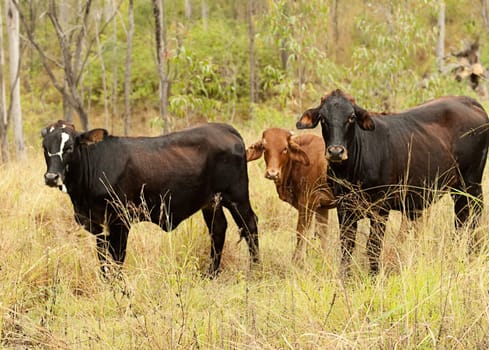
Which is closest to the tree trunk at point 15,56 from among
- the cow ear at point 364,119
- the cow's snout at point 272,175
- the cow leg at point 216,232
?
the cow leg at point 216,232

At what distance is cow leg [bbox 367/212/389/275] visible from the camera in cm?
551

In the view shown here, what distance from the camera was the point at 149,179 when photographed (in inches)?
246

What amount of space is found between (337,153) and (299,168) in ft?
5.49

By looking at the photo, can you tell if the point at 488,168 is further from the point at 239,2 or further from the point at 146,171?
the point at 239,2

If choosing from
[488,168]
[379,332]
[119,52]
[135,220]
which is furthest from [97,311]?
[119,52]

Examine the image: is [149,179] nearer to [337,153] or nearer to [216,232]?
[216,232]

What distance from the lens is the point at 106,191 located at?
6035mm

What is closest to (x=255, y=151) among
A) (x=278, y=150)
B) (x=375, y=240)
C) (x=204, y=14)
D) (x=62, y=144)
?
(x=278, y=150)

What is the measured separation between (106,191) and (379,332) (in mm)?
3039

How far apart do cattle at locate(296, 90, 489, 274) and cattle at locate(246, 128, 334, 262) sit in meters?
0.78

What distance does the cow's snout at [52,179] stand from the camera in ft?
18.6

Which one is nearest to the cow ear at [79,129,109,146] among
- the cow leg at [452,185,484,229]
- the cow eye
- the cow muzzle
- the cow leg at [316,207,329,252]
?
the cow muzzle

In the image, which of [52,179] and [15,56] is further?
[15,56]

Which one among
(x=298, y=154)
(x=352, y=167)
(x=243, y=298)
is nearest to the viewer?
(x=243, y=298)
